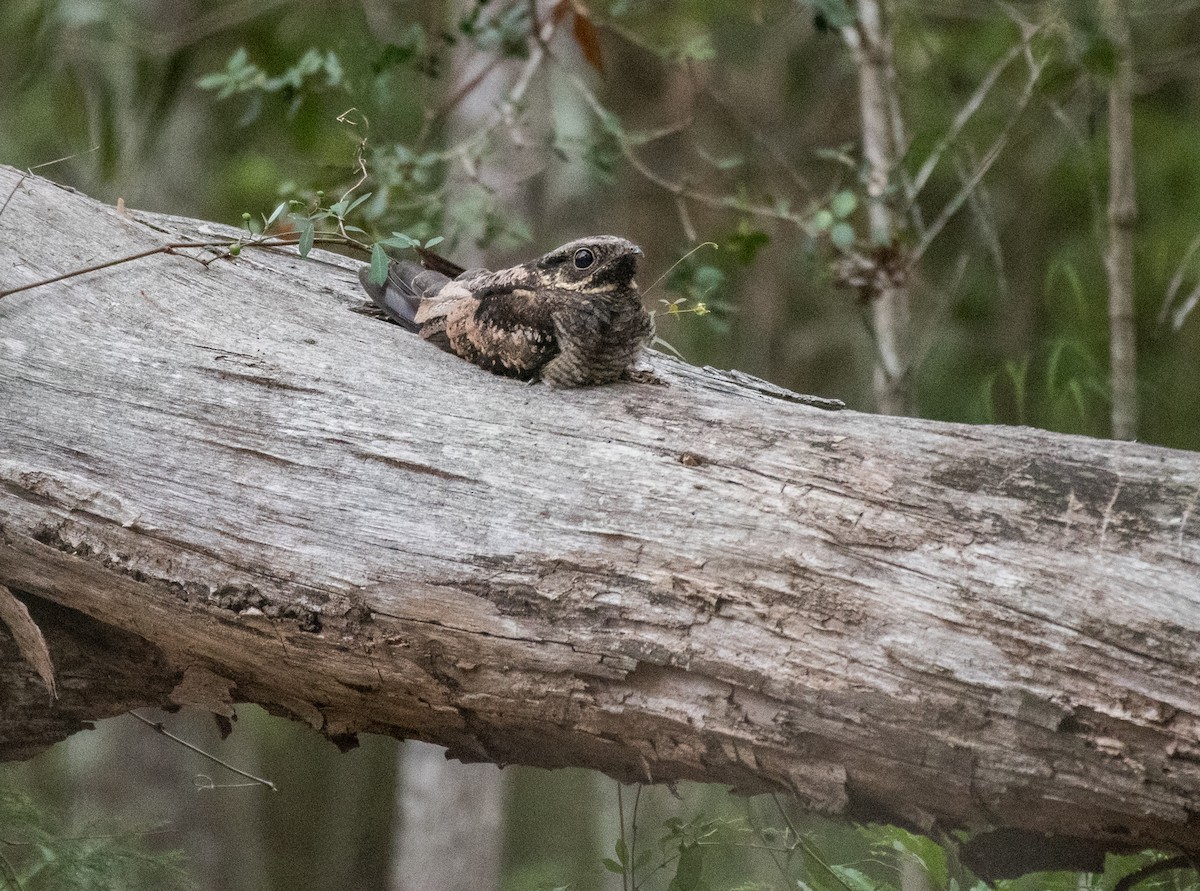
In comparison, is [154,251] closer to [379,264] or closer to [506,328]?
[379,264]

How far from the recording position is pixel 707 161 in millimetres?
6293

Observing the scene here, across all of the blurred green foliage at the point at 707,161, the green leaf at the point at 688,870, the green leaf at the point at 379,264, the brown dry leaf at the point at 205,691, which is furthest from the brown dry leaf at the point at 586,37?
the green leaf at the point at 688,870

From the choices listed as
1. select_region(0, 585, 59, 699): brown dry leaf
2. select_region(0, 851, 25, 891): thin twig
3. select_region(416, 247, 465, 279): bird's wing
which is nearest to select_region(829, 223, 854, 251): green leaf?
select_region(416, 247, 465, 279): bird's wing

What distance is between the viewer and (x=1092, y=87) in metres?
4.03

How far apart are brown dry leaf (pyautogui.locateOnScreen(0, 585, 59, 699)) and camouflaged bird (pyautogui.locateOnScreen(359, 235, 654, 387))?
1.04 meters

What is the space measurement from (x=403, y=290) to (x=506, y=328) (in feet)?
1.36

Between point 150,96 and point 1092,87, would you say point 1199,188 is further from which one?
point 150,96

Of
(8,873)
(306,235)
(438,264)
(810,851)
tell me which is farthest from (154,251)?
(810,851)

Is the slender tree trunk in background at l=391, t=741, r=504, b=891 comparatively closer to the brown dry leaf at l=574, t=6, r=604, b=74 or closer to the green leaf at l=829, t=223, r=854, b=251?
the green leaf at l=829, t=223, r=854, b=251

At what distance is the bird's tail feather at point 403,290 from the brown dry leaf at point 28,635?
1.04m

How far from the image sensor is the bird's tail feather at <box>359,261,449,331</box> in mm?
2681

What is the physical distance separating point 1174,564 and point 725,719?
2.54 ft

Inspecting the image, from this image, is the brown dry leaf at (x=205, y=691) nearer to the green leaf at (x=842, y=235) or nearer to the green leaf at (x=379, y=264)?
the green leaf at (x=379, y=264)

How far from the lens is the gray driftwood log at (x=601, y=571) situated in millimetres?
1737
